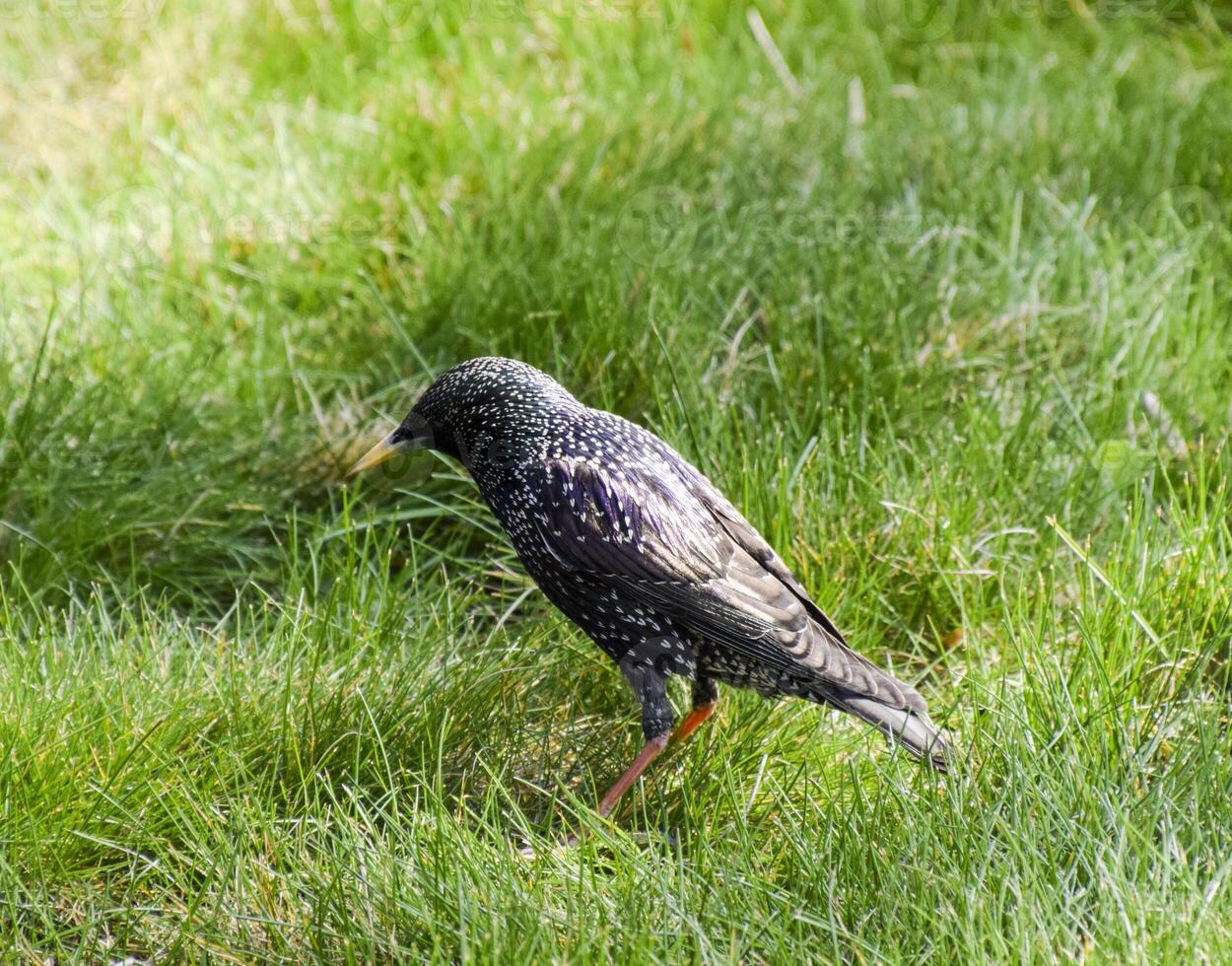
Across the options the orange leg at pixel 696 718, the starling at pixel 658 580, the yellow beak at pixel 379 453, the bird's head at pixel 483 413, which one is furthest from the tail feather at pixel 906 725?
the yellow beak at pixel 379 453

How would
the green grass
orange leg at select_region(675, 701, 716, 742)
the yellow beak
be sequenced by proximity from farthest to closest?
the yellow beak < orange leg at select_region(675, 701, 716, 742) < the green grass

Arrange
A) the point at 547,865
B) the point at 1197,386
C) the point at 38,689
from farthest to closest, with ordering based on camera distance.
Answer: the point at 1197,386 → the point at 38,689 → the point at 547,865

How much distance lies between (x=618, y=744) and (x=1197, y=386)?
2085 mm

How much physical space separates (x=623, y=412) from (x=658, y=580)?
3.56ft

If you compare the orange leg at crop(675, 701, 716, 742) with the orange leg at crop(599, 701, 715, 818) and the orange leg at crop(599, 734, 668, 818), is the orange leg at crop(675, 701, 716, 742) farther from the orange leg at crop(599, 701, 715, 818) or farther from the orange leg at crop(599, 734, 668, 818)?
the orange leg at crop(599, 734, 668, 818)

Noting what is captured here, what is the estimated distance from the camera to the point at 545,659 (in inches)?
138

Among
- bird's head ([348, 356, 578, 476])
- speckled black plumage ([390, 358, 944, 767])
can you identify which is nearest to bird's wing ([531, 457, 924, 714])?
speckled black plumage ([390, 358, 944, 767])

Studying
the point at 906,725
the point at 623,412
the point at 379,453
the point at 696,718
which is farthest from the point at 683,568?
the point at 623,412

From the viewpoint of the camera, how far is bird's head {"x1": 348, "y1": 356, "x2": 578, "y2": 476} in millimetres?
3369

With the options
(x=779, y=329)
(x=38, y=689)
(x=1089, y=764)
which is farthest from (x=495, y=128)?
(x=1089, y=764)

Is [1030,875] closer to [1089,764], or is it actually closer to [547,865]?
[1089,764]

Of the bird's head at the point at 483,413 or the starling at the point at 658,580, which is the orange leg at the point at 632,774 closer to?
the starling at the point at 658,580

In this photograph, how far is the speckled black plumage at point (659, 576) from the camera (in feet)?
10.2

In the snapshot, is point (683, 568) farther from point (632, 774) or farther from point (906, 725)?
point (906, 725)
